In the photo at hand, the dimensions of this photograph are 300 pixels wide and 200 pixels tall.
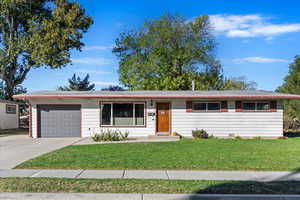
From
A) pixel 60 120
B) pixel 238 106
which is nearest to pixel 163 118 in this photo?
pixel 238 106

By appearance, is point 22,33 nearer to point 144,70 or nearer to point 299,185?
point 144,70

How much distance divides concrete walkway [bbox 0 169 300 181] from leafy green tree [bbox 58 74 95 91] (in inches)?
1587

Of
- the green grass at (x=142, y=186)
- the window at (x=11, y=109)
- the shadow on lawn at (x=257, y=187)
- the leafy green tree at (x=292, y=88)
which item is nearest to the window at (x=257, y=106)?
the leafy green tree at (x=292, y=88)

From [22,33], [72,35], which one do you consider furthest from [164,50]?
[22,33]

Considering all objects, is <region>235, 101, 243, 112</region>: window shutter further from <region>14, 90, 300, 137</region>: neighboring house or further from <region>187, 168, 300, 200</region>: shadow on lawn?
<region>187, 168, 300, 200</region>: shadow on lawn

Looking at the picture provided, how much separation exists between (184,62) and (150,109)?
1629 cm

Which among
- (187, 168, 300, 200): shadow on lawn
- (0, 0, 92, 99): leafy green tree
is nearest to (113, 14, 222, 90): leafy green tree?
(0, 0, 92, 99): leafy green tree

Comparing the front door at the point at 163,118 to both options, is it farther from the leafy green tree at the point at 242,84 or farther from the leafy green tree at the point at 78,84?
the leafy green tree at the point at 78,84

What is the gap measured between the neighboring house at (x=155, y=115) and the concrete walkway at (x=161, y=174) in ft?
32.0

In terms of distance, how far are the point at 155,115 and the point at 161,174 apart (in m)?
10.4

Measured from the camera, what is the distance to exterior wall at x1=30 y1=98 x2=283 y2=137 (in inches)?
687

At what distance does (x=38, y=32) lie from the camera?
87.0 ft

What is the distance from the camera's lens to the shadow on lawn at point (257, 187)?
5.82m

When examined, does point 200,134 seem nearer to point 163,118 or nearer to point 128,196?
point 163,118
